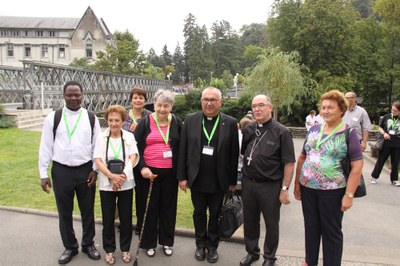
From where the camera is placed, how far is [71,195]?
357 centimetres

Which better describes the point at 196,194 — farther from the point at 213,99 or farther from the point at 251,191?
the point at 213,99

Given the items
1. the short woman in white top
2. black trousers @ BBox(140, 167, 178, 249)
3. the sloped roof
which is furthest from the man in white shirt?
the sloped roof

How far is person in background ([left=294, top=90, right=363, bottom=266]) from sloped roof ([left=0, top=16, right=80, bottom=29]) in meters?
54.6

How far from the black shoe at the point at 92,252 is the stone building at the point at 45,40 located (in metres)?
50.2

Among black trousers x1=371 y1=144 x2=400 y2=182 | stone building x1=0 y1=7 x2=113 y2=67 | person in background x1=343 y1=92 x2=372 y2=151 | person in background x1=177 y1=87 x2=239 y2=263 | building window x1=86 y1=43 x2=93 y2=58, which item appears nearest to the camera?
person in background x1=177 y1=87 x2=239 y2=263

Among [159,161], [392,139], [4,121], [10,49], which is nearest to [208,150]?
[159,161]

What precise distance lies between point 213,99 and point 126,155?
1.14m

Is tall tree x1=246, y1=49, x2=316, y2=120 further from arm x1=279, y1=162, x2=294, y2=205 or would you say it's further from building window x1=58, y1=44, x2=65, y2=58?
building window x1=58, y1=44, x2=65, y2=58

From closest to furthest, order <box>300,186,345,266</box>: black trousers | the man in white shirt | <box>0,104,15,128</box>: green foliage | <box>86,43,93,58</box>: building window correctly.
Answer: <box>300,186,345,266</box>: black trousers
the man in white shirt
<box>0,104,15,128</box>: green foliage
<box>86,43,93,58</box>: building window

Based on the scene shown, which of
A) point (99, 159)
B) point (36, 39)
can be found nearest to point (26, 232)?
point (99, 159)

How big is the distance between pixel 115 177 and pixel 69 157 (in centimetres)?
54

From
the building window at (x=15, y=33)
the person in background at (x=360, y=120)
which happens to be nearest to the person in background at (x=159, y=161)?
the person in background at (x=360, y=120)

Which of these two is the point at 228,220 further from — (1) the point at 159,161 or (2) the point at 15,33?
(2) the point at 15,33

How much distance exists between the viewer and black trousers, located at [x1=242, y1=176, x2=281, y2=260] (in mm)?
3400
